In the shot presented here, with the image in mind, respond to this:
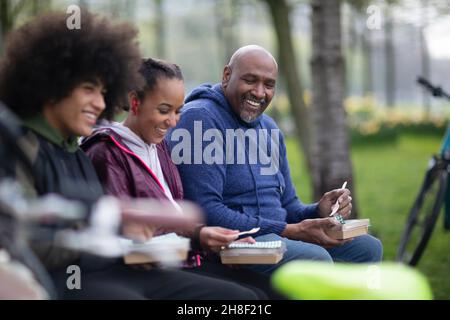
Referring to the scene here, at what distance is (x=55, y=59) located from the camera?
2986 mm

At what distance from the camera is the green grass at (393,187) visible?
22.1ft

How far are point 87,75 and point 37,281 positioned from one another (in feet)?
2.58

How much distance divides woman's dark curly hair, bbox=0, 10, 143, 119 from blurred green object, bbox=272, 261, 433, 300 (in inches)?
38.6

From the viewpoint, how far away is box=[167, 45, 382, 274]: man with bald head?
3.71 m

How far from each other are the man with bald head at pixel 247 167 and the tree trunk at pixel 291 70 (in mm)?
6803

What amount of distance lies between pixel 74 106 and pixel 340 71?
4057mm

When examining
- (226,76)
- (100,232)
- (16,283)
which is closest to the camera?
(100,232)

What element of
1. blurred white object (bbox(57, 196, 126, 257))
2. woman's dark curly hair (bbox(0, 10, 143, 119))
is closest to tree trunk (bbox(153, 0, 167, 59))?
woman's dark curly hair (bbox(0, 10, 143, 119))

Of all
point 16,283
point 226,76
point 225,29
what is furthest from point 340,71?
point 225,29

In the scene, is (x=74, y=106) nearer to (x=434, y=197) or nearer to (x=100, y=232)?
(x=100, y=232)

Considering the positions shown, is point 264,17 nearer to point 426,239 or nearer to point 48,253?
point 426,239

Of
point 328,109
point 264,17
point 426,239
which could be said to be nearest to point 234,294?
point 426,239

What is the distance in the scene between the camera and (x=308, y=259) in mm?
3625

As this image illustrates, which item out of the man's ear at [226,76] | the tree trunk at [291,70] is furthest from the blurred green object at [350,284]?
the tree trunk at [291,70]
